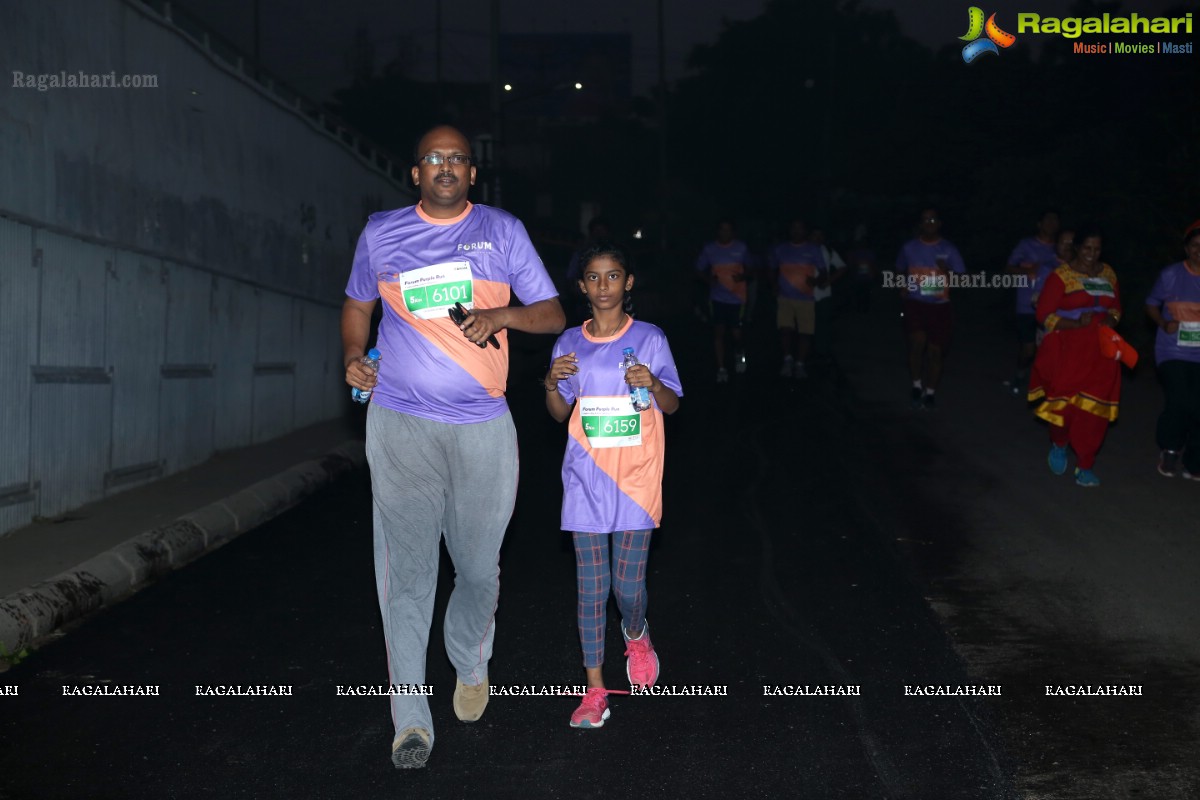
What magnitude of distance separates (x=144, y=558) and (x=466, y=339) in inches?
154

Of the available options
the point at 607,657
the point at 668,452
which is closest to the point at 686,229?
the point at 668,452

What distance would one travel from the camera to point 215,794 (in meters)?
4.71

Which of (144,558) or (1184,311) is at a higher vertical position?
(1184,311)

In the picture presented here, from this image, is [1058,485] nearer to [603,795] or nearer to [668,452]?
[668,452]

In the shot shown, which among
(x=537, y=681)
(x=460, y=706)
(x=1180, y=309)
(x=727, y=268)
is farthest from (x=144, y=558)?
(x=727, y=268)

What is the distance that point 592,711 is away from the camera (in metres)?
5.42

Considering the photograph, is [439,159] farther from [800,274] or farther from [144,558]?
[800,274]

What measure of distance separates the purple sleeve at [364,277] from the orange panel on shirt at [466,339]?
55mm

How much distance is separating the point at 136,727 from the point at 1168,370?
8.23 meters

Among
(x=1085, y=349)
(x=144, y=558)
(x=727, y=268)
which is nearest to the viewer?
(x=144, y=558)

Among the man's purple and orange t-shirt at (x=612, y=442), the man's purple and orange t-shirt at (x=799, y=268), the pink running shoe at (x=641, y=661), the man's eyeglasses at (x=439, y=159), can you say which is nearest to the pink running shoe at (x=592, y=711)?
the pink running shoe at (x=641, y=661)

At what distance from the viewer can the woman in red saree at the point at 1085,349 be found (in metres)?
10.7

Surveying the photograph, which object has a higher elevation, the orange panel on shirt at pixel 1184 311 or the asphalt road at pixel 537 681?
the orange panel on shirt at pixel 1184 311

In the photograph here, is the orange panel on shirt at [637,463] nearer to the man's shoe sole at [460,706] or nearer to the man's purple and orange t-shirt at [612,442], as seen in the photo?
the man's purple and orange t-shirt at [612,442]
